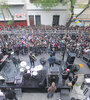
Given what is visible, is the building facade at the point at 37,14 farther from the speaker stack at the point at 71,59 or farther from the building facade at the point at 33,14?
the speaker stack at the point at 71,59

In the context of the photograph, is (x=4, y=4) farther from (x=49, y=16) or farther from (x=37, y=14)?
(x=49, y=16)

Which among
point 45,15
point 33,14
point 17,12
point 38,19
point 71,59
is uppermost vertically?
point 17,12

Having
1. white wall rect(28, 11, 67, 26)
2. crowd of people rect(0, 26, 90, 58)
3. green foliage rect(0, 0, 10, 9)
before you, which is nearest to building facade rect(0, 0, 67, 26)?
white wall rect(28, 11, 67, 26)

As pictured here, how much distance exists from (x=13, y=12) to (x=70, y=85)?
16456 mm

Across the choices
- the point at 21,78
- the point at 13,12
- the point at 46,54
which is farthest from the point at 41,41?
the point at 13,12

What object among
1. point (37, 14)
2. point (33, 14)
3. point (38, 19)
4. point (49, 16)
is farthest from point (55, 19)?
point (33, 14)

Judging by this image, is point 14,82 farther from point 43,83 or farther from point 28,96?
point 43,83

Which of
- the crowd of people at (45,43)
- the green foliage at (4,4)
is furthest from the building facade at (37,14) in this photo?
the crowd of people at (45,43)

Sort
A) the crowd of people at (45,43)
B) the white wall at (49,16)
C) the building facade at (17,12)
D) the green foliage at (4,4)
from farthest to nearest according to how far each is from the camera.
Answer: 1. the white wall at (49,16)
2. the building facade at (17,12)
3. the green foliage at (4,4)
4. the crowd of people at (45,43)

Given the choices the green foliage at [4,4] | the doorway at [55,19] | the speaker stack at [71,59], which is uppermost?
the green foliage at [4,4]

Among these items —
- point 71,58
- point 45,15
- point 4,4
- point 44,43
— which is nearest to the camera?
point 71,58

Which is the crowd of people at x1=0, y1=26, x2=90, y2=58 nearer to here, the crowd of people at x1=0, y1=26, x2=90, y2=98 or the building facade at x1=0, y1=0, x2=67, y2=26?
the crowd of people at x1=0, y1=26, x2=90, y2=98

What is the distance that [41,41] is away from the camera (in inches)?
468

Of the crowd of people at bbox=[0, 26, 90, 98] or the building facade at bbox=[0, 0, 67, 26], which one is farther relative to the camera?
the building facade at bbox=[0, 0, 67, 26]
